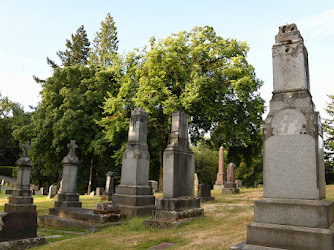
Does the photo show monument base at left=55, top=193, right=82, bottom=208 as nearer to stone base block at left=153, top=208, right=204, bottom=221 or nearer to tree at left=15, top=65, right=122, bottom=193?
stone base block at left=153, top=208, right=204, bottom=221

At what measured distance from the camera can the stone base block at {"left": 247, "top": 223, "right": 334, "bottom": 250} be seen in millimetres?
3842

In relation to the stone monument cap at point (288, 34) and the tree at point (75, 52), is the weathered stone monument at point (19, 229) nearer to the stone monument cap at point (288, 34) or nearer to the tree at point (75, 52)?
the stone monument cap at point (288, 34)

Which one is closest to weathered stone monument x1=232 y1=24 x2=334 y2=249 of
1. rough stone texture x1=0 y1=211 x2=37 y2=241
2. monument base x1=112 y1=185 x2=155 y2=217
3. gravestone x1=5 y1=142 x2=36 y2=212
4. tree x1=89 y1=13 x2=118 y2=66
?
rough stone texture x1=0 y1=211 x2=37 y2=241

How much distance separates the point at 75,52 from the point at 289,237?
120ft

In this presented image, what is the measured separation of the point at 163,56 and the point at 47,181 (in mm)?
28730

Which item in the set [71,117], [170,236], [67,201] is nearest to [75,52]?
[71,117]

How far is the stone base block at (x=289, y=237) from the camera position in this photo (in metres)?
3.84

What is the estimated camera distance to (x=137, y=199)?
31.9 feet

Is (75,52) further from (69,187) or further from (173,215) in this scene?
(173,215)

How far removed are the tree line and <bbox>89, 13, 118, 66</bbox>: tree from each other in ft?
21.3

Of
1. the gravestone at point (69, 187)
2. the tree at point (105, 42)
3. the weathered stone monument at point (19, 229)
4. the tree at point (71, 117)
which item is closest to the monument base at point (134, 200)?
the gravestone at point (69, 187)

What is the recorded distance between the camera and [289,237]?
408 centimetres

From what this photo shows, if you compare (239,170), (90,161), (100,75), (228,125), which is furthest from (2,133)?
(228,125)

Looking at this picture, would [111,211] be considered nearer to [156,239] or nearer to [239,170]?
[156,239]
